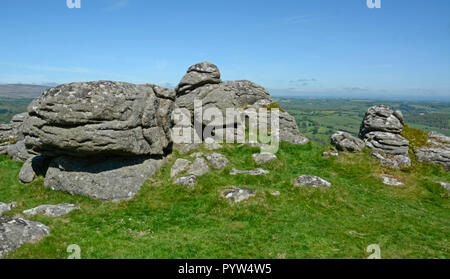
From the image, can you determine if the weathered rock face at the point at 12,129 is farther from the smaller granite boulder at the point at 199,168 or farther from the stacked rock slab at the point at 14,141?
the smaller granite boulder at the point at 199,168

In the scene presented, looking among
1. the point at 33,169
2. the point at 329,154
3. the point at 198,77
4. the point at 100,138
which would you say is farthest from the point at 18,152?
the point at 329,154

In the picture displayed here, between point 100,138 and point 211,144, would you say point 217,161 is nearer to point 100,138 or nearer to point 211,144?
point 211,144

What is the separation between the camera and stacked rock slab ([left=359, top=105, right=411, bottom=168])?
2889cm

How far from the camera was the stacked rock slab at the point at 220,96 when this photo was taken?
3419cm

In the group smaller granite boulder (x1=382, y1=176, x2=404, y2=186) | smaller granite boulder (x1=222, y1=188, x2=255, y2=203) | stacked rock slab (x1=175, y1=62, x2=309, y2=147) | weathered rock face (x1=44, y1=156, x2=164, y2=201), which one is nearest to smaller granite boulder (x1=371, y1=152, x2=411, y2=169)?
smaller granite boulder (x1=382, y1=176, x2=404, y2=186)

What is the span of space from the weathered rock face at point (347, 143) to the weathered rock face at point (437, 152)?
6.44 metres

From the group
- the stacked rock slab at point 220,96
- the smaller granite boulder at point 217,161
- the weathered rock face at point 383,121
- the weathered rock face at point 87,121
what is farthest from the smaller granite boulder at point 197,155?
the weathered rock face at point 383,121

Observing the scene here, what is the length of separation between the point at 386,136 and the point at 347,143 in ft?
17.0

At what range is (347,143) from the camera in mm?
30609

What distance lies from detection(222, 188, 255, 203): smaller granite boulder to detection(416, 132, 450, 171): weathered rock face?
23410 millimetres
